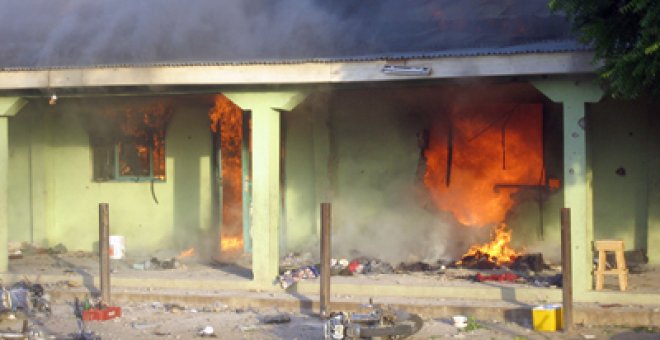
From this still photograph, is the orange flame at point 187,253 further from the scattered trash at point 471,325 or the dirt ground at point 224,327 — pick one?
the scattered trash at point 471,325

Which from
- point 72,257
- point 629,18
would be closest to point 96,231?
point 72,257

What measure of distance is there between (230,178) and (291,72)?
14.4 feet

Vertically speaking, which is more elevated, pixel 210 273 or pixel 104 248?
pixel 104 248

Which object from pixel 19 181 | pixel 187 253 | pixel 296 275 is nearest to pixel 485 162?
pixel 296 275

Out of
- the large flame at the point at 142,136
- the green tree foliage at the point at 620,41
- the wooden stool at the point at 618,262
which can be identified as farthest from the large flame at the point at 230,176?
the green tree foliage at the point at 620,41

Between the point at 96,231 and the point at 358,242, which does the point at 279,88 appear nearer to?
the point at 358,242

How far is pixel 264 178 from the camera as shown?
13.5 meters

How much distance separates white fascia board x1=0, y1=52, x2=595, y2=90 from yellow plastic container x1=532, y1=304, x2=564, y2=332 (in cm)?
275

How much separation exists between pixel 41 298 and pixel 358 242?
5.35 meters

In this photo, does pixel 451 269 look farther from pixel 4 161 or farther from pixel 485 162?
pixel 4 161

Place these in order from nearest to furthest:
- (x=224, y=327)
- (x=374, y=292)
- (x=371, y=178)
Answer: (x=224, y=327) → (x=374, y=292) → (x=371, y=178)

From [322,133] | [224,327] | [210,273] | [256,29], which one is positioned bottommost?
[224,327]

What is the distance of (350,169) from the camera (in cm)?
1631

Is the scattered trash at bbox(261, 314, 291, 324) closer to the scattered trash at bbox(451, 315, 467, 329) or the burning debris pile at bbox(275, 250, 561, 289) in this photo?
the burning debris pile at bbox(275, 250, 561, 289)
